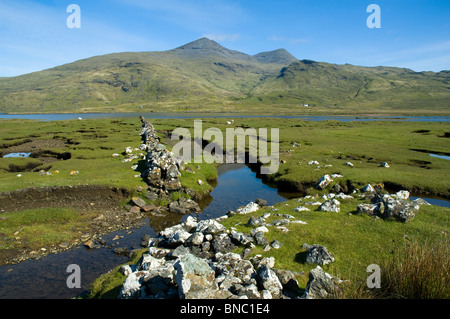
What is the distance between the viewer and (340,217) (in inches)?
760

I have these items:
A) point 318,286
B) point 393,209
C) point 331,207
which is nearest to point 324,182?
point 331,207

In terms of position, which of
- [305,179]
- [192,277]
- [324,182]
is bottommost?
[305,179]

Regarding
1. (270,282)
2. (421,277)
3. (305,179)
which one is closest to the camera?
(421,277)

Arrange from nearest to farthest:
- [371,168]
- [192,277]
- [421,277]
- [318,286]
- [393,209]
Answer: [421,277], [192,277], [318,286], [393,209], [371,168]

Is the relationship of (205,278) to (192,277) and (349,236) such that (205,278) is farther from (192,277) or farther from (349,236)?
(349,236)

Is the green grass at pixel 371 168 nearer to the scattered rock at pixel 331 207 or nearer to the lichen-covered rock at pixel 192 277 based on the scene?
the scattered rock at pixel 331 207

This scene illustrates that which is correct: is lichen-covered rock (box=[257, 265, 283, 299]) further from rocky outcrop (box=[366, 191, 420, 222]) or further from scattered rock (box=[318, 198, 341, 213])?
rocky outcrop (box=[366, 191, 420, 222])

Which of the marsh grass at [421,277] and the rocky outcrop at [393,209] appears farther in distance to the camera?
the rocky outcrop at [393,209]

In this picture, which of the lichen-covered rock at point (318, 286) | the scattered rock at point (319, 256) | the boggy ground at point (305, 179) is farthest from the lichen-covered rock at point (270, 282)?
the scattered rock at point (319, 256)

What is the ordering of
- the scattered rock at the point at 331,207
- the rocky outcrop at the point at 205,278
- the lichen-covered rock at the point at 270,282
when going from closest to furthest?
the rocky outcrop at the point at 205,278
the lichen-covered rock at the point at 270,282
the scattered rock at the point at 331,207

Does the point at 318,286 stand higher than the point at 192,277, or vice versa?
the point at 192,277

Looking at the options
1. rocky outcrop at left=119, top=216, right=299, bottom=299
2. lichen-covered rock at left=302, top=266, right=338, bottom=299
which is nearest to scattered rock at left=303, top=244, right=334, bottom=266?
rocky outcrop at left=119, top=216, right=299, bottom=299

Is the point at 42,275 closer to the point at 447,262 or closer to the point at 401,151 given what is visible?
the point at 447,262

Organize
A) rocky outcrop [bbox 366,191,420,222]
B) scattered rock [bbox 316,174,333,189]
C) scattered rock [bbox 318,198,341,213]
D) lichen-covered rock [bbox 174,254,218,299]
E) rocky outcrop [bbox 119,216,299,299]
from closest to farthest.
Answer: lichen-covered rock [bbox 174,254,218,299] < rocky outcrop [bbox 119,216,299,299] < rocky outcrop [bbox 366,191,420,222] < scattered rock [bbox 318,198,341,213] < scattered rock [bbox 316,174,333,189]
